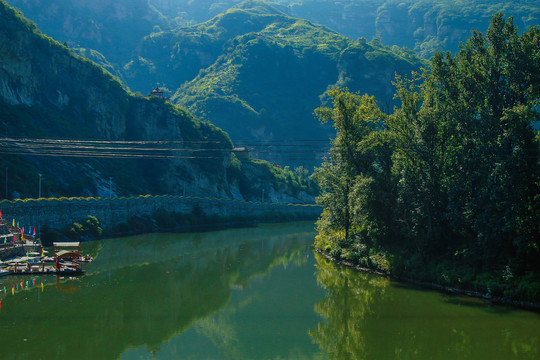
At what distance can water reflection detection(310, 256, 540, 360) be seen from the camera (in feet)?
94.5

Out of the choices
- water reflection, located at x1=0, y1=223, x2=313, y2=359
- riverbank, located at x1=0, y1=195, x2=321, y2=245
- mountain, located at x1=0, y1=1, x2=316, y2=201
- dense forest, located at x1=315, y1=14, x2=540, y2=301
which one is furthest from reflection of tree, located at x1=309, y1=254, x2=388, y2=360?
mountain, located at x1=0, y1=1, x2=316, y2=201

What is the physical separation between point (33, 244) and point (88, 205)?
1764 cm

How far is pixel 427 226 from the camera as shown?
4244 cm

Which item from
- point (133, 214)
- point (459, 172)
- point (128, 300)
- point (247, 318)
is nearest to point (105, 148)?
point (133, 214)

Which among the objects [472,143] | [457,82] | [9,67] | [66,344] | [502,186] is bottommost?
[66,344]

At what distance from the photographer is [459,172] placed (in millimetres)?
41094

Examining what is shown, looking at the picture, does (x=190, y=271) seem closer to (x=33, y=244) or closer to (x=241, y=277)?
(x=241, y=277)

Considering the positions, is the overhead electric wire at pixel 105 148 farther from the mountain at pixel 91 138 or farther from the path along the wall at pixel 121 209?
the path along the wall at pixel 121 209

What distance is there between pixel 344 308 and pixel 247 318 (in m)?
7.30

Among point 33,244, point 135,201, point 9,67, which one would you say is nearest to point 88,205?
point 135,201

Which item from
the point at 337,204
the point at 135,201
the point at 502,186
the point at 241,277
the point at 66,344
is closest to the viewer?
the point at 66,344

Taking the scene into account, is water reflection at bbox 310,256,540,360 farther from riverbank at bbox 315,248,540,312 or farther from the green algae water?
riverbank at bbox 315,248,540,312

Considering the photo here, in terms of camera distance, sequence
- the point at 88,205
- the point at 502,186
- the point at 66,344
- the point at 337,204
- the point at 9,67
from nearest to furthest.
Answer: the point at 66,344
the point at 502,186
the point at 337,204
the point at 88,205
the point at 9,67

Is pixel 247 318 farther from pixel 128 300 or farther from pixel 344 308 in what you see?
pixel 128 300
